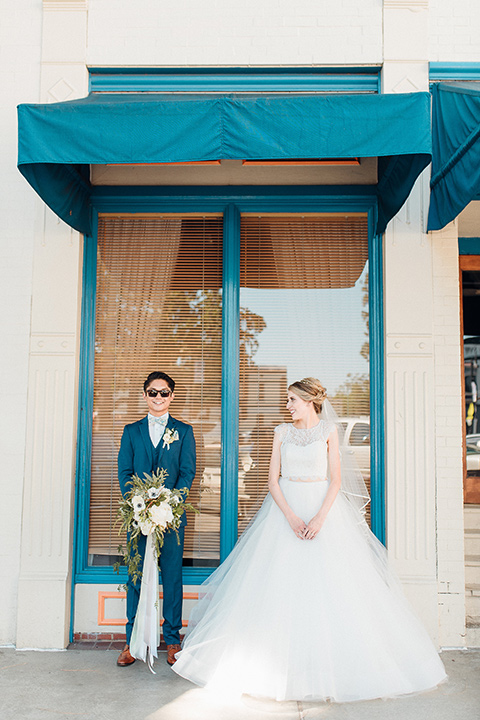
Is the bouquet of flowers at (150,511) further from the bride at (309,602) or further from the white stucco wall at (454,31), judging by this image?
the white stucco wall at (454,31)

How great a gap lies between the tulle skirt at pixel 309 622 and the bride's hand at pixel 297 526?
5cm

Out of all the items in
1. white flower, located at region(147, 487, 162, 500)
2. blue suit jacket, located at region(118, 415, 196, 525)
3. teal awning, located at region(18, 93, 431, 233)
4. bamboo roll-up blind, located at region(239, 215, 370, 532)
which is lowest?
white flower, located at region(147, 487, 162, 500)

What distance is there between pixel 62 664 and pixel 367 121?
14.6 ft

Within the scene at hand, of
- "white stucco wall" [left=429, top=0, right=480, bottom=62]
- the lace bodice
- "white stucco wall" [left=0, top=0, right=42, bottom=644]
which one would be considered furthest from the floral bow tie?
"white stucco wall" [left=429, top=0, right=480, bottom=62]

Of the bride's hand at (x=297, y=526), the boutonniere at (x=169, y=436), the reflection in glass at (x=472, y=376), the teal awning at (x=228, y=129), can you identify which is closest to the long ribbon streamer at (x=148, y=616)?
the boutonniere at (x=169, y=436)

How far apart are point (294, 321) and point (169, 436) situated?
164cm

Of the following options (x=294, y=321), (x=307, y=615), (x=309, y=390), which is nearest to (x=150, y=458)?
(x=309, y=390)

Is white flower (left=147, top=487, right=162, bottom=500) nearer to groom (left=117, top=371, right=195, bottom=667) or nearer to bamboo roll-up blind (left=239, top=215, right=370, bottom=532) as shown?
groom (left=117, top=371, right=195, bottom=667)

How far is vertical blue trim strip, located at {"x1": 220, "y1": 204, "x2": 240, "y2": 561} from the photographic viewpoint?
519 cm

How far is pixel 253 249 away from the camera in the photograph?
551 centimetres

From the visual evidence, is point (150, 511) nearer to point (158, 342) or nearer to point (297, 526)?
point (297, 526)

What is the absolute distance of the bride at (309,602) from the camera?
3.79 m

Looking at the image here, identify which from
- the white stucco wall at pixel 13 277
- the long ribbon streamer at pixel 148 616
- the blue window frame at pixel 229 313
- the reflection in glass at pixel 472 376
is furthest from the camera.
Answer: the reflection in glass at pixel 472 376

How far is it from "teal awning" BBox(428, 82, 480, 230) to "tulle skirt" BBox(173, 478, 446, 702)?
2.30 meters
